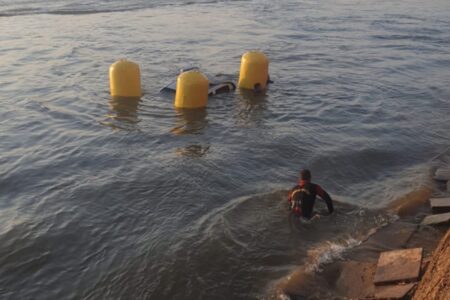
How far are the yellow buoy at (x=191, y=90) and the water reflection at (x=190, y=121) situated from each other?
17 cm

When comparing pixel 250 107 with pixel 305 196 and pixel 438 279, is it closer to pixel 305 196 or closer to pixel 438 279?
pixel 305 196

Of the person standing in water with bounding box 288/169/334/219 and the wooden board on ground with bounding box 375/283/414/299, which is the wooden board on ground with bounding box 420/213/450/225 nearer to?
the person standing in water with bounding box 288/169/334/219

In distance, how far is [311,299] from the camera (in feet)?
21.3

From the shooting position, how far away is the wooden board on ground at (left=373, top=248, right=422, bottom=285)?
6.14 m

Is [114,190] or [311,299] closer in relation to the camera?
[311,299]

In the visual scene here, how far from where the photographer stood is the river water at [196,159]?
7.47 meters

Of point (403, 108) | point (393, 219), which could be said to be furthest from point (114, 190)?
point (403, 108)

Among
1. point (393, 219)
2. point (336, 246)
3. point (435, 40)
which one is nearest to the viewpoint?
point (336, 246)

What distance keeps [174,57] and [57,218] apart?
493 inches

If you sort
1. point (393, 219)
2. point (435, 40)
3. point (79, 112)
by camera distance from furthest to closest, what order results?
point (435, 40)
point (79, 112)
point (393, 219)

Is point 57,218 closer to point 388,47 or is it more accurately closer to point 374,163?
point 374,163

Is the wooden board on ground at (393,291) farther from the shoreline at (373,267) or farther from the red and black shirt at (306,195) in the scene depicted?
the red and black shirt at (306,195)

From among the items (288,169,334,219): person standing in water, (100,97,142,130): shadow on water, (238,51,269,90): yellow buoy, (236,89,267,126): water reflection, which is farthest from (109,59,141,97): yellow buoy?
(288,169,334,219): person standing in water

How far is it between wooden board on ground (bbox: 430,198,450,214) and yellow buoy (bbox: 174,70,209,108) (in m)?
6.99
